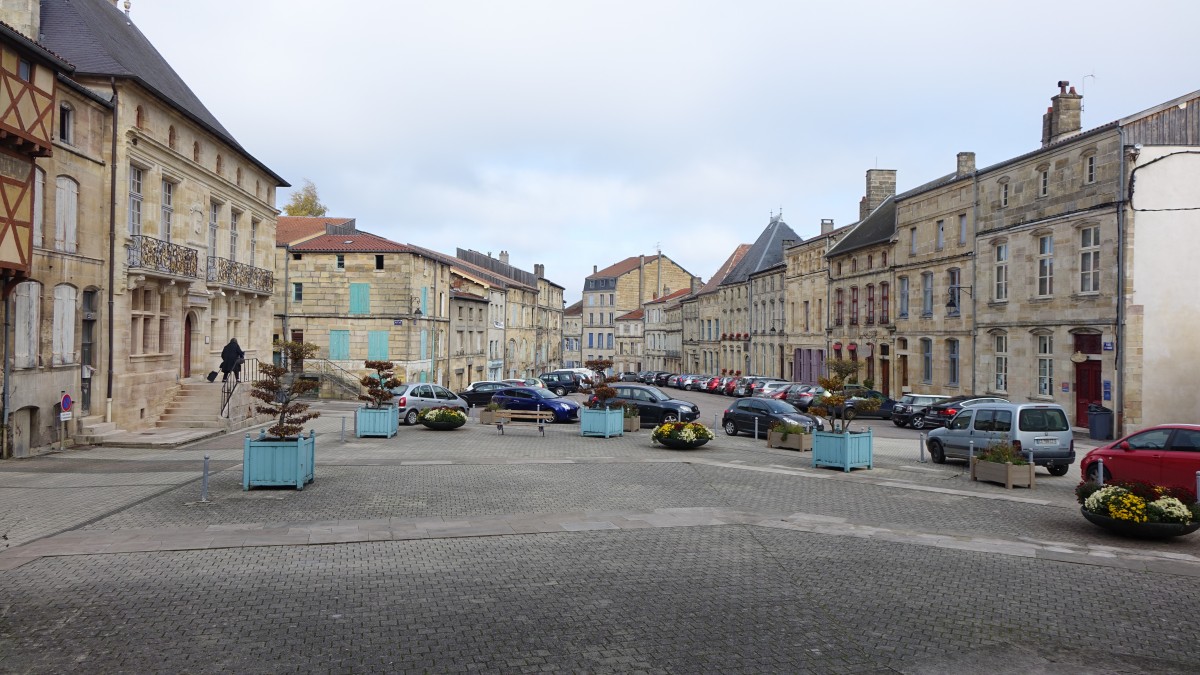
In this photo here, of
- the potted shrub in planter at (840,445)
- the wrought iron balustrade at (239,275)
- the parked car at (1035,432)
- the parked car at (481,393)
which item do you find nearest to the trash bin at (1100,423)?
the parked car at (1035,432)

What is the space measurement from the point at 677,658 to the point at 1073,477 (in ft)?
49.3

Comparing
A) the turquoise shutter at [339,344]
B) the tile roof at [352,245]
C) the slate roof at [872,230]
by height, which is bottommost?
the turquoise shutter at [339,344]

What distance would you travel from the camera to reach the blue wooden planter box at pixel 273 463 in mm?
14617

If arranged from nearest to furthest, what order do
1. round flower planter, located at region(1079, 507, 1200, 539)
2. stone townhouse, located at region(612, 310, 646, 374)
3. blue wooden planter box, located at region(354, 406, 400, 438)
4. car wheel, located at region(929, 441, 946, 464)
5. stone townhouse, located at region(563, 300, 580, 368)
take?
round flower planter, located at region(1079, 507, 1200, 539) < car wheel, located at region(929, 441, 946, 464) < blue wooden planter box, located at region(354, 406, 400, 438) < stone townhouse, located at region(612, 310, 646, 374) < stone townhouse, located at region(563, 300, 580, 368)

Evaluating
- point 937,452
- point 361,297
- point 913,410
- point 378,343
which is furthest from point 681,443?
point 361,297

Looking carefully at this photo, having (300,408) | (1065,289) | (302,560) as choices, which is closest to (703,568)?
(302,560)

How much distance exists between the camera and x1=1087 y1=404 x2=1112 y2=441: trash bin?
2609 cm

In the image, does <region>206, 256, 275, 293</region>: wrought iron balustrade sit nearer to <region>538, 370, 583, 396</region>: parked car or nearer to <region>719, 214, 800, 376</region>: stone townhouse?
<region>538, 370, 583, 396</region>: parked car

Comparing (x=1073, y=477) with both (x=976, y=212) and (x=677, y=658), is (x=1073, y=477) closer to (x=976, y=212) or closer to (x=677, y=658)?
(x=677, y=658)

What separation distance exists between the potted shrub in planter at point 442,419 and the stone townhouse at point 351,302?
1658cm

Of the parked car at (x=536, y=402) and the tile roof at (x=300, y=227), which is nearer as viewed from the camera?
the parked car at (x=536, y=402)

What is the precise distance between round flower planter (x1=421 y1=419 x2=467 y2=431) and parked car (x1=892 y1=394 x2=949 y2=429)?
1711 cm

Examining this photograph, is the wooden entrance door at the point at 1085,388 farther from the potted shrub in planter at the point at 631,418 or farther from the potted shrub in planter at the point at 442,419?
the potted shrub in planter at the point at 442,419

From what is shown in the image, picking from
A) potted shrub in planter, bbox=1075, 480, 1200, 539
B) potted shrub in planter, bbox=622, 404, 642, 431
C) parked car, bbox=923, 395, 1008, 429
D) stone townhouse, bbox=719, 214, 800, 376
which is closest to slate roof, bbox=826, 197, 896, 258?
stone townhouse, bbox=719, 214, 800, 376
